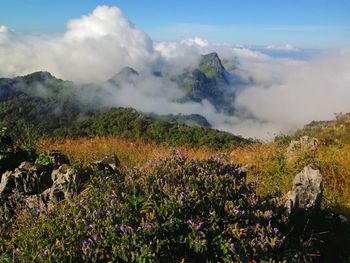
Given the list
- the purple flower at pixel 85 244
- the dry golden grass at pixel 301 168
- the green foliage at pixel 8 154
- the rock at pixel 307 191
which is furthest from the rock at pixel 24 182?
the rock at pixel 307 191

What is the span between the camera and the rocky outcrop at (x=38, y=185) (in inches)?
252


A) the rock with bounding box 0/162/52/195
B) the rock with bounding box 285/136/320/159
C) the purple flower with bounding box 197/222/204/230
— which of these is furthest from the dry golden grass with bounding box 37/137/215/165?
the purple flower with bounding box 197/222/204/230

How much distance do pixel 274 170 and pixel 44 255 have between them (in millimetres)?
6899

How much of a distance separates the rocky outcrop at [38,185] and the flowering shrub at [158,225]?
2.74ft

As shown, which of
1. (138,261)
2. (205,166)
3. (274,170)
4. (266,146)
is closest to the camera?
(138,261)

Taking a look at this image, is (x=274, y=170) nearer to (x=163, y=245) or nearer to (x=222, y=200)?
(x=222, y=200)

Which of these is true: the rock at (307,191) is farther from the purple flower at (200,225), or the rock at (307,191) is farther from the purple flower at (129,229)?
the purple flower at (129,229)

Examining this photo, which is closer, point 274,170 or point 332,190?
point 332,190

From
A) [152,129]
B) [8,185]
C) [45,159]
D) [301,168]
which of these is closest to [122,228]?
[8,185]

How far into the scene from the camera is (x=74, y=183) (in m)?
6.46

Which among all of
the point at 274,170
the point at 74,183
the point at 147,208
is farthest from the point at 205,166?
the point at 274,170

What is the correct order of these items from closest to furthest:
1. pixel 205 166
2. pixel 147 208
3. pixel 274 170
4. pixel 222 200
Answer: pixel 147 208 → pixel 222 200 → pixel 205 166 → pixel 274 170

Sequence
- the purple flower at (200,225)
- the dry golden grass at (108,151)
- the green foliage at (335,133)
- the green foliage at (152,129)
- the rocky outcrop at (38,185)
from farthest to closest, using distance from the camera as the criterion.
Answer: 1. the green foliage at (152,129)
2. the green foliage at (335,133)
3. the dry golden grass at (108,151)
4. the rocky outcrop at (38,185)
5. the purple flower at (200,225)

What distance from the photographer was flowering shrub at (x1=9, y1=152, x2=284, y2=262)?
14.5 feet
